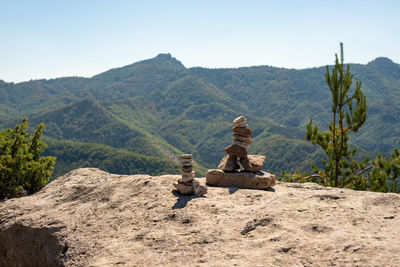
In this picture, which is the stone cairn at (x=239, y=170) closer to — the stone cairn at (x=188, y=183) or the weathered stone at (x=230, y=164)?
the weathered stone at (x=230, y=164)

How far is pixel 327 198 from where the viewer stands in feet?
29.0

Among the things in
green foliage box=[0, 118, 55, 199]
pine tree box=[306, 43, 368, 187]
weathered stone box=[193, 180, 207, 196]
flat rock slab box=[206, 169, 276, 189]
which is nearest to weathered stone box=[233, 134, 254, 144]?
flat rock slab box=[206, 169, 276, 189]

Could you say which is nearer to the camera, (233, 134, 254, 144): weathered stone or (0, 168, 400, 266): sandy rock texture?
(0, 168, 400, 266): sandy rock texture

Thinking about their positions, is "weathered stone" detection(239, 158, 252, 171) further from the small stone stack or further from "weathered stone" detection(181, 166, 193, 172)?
"weathered stone" detection(181, 166, 193, 172)

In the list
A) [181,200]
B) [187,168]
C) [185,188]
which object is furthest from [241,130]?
[181,200]

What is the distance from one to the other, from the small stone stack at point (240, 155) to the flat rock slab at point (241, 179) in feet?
0.76

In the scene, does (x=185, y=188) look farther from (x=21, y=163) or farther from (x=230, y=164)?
(x=21, y=163)

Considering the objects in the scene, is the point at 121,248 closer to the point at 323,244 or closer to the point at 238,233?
the point at 238,233

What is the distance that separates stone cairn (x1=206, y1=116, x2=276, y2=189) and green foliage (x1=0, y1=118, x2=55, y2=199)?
22.3 ft

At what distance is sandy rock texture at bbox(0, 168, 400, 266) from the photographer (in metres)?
6.32

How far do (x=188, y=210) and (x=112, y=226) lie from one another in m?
1.95

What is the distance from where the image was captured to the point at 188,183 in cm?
923

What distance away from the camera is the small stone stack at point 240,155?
1048 cm

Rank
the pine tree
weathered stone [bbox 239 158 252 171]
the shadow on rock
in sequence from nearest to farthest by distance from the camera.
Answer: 1. the shadow on rock
2. weathered stone [bbox 239 158 252 171]
3. the pine tree
